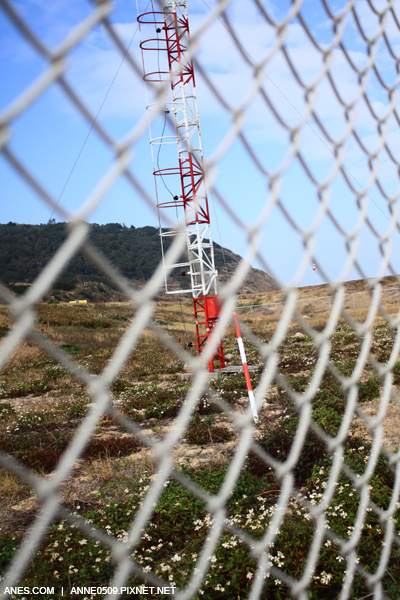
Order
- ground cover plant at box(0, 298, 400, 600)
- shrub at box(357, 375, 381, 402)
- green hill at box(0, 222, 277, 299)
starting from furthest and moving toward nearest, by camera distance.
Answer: green hill at box(0, 222, 277, 299) → shrub at box(357, 375, 381, 402) → ground cover plant at box(0, 298, 400, 600)

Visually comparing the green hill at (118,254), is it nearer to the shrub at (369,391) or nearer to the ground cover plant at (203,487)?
the ground cover plant at (203,487)

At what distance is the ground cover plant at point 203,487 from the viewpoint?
231 cm

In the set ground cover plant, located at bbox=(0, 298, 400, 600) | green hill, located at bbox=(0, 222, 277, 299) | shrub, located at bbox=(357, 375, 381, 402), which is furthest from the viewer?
green hill, located at bbox=(0, 222, 277, 299)

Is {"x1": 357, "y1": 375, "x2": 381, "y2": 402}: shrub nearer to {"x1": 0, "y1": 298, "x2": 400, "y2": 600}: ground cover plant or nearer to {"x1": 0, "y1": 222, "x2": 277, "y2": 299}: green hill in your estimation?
{"x1": 0, "y1": 298, "x2": 400, "y2": 600}: ground cover plant

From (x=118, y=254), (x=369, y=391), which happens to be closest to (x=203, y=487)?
(x=369, y=391)

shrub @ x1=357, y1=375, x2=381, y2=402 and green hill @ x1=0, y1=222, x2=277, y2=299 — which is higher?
green hill @ x1=0, y1=222, x2=277, y2=299

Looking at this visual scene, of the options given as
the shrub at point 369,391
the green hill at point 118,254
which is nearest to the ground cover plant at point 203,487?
the shrub at point 369,391

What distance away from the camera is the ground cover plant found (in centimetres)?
231

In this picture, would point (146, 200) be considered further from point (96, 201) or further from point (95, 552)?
point (95, 552)

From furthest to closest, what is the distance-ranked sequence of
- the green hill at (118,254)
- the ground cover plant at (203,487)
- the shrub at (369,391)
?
the green hill at (118,254) < the shrub at (369,391) < the ground cover plant at (203,487)

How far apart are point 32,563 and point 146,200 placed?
263 centimetres

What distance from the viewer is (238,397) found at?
638 centimetres

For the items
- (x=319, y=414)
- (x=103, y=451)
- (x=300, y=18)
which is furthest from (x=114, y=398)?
(x=300, y=18)

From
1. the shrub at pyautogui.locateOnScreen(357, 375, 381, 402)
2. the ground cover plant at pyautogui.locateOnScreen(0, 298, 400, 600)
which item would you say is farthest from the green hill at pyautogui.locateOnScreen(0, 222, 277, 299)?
the shrub at pyautogui.locateOnScreen(357, 375, 381, 402)
